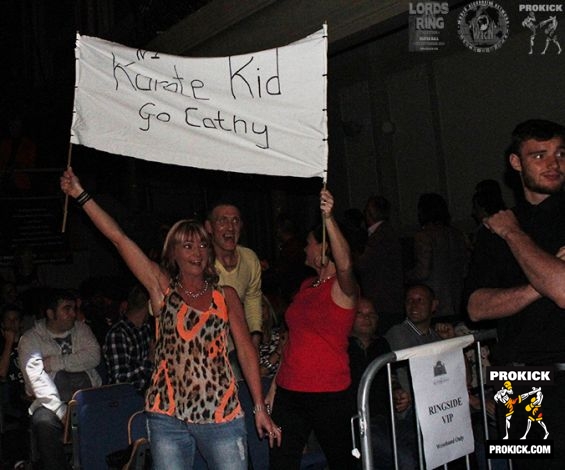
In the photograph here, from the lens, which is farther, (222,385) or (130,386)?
(130,386)

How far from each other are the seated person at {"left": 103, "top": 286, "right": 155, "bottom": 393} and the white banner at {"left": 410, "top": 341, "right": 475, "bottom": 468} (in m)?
3.16

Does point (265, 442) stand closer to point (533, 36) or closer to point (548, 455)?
point (548, 455)

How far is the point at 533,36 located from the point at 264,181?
19.1 feet

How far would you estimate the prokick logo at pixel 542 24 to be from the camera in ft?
32.2

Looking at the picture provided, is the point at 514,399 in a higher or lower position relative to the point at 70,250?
lower

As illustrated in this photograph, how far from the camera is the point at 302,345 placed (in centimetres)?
589

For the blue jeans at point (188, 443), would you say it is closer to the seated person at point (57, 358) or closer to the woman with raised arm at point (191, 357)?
the woman with raised arm at point (191, 357)

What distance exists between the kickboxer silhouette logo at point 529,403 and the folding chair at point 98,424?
12.5ft

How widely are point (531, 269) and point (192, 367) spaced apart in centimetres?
214

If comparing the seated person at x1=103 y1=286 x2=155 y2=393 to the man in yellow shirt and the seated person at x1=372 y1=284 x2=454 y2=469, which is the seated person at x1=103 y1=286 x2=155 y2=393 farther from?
the seated person at x1=372 y1=284 x2=454 y2=469

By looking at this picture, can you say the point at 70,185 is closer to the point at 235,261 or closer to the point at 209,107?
the point at 209,107

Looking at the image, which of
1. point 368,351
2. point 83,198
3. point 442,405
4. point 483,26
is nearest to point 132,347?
point 368,351

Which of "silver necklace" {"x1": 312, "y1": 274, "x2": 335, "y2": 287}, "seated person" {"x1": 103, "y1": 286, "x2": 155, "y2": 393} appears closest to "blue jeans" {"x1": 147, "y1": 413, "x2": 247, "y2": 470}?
"silver necklace" {"x1": 312, "y1": 274, "x2": 335, "y2": 287}

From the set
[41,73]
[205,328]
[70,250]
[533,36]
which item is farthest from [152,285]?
[41,73]
